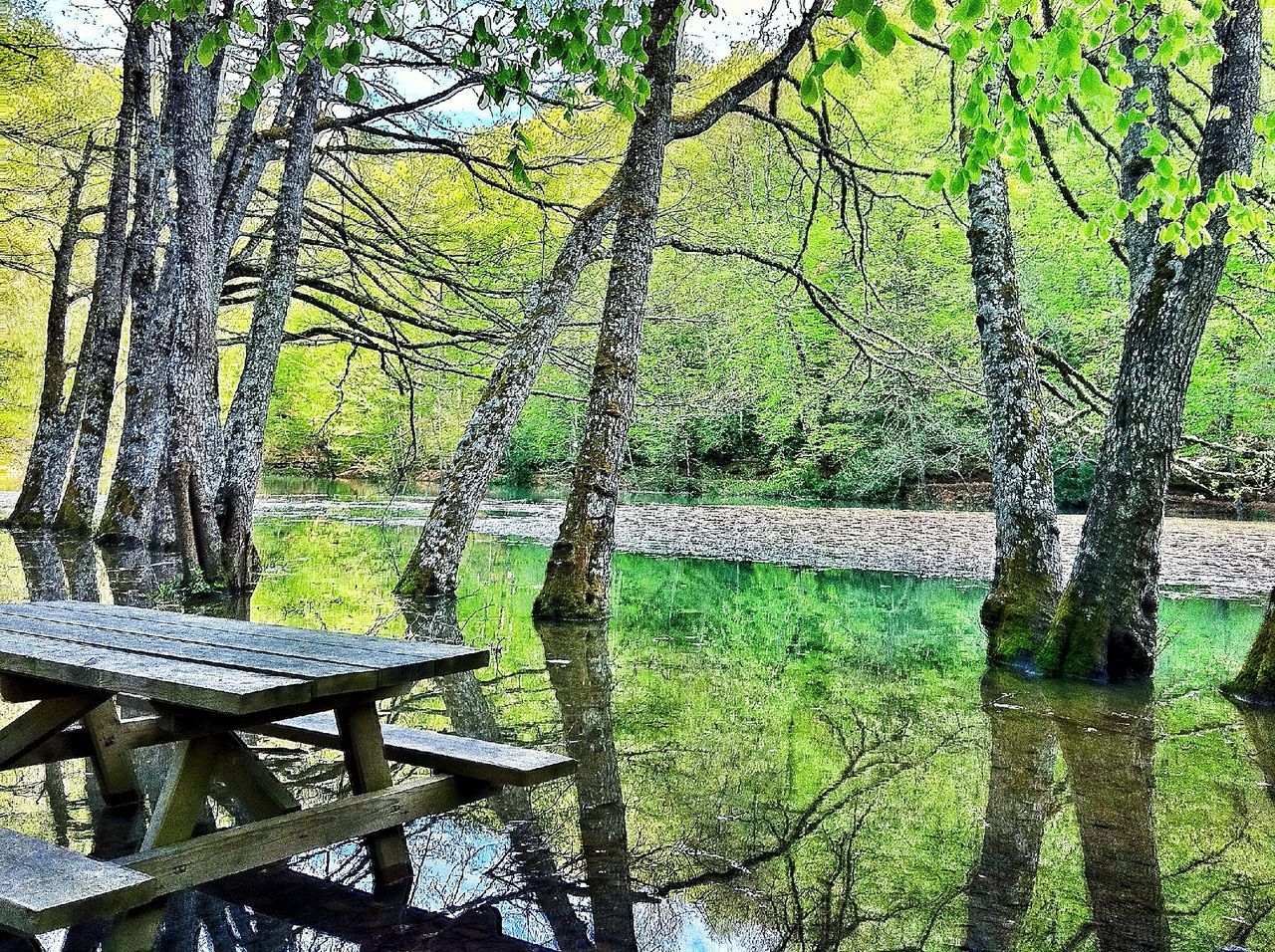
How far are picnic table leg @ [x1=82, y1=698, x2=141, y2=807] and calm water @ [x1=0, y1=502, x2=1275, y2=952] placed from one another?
5.6 inches

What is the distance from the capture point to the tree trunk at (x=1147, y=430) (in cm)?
616

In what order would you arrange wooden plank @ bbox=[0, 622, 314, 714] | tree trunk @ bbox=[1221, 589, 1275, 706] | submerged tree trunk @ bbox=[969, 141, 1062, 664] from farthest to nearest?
submerged tree trunk @ bbox=[969, 141, 1062, 664], tree trunk @ bbox=[1221, 589, 1275, 706], wooden plank @ bbox=[0, 622, 314, 714]

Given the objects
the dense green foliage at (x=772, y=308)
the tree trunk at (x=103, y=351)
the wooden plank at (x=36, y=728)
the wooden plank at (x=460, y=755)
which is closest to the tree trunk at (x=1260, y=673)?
the dense green foliage at (x=772, y=308)

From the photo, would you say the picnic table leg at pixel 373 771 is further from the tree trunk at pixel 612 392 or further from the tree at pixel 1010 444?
the tree at pixel 1010 444

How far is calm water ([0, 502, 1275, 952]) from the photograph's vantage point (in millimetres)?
2730

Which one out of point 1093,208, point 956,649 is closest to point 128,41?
point 956,649

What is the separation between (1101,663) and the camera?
6.47m

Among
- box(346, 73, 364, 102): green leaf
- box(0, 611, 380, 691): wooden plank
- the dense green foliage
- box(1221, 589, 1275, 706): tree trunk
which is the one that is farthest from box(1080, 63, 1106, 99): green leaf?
the dense green foliage

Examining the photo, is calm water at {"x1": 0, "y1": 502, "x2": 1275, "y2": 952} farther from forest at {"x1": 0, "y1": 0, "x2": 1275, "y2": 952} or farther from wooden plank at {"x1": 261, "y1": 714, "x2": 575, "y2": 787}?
wooden plank at {"x1": 261, "y1": 714, "x2": 575, "y2": 787}

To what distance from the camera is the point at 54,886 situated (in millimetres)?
1977

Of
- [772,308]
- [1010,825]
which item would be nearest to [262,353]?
[1010,825]

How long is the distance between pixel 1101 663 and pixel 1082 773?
247 cm

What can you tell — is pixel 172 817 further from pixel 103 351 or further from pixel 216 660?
pixel 103 351

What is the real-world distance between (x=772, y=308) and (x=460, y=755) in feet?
56.3
